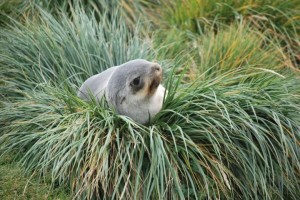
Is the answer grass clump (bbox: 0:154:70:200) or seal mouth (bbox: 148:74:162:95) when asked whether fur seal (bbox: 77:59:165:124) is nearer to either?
seal mouth (bbox: 148:74:162:95)

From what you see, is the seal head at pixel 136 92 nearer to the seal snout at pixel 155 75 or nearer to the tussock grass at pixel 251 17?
the seal snout at pixel 155 75

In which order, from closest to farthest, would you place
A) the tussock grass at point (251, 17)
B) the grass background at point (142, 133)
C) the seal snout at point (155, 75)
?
the grass background at point (142, 133)
the seal snout at point (155, 75)
the tussock grass at point (251, 17)

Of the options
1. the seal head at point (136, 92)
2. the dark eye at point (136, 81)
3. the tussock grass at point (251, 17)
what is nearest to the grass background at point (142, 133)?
the seal head at point (136, 92)

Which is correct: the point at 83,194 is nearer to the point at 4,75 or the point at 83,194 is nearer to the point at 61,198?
the point at 61,198

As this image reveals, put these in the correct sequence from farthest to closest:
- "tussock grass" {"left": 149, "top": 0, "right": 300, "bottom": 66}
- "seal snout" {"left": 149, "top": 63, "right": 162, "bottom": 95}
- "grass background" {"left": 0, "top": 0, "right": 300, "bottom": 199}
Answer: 1. "tussock grass" {"left": 149, "top": 0, "right": 300, "bottom": 66}
2. "seal snout" {"left": 149, "top": 63, "right": 162, "bottom": 95}
3. "grass background" {"left": 0, "top": 0, "right": 300, "bottom": 199}

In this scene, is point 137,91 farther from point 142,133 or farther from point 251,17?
point 251,17

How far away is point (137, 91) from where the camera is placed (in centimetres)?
512

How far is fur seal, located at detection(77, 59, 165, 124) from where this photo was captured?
5.05 metres

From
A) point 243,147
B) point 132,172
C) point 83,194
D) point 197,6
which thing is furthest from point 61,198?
point 197,6

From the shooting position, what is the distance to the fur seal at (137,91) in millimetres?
5047

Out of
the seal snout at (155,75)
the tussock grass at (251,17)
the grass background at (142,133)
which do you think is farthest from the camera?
the tussock grass at (251,17)

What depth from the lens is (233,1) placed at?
7520 mm

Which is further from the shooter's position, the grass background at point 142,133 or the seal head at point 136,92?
the seal head at point 136,92

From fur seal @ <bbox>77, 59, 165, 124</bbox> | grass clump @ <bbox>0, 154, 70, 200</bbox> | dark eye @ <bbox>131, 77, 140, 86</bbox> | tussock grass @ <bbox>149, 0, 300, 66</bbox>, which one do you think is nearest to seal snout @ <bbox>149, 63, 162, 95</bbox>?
fur seal @ <bbox>77, 59, 165, 124</bbox>
